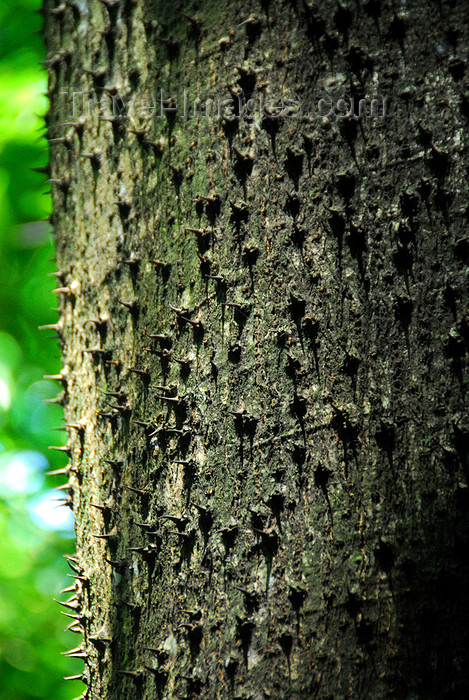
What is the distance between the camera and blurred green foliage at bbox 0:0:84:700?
118 inches

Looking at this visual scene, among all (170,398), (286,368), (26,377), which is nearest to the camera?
(286,368)

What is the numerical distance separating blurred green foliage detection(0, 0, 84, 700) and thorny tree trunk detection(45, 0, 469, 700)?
133 centimetres

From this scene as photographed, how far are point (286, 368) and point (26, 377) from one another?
298 centimetres

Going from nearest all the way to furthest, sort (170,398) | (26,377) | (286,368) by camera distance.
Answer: (286,368) → (170,398) → (26,377)

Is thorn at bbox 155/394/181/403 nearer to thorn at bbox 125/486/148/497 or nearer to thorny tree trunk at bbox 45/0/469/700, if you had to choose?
thorny tree trunk at bbox 45/0/469/700

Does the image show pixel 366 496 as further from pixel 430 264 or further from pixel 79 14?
pixel 79 14

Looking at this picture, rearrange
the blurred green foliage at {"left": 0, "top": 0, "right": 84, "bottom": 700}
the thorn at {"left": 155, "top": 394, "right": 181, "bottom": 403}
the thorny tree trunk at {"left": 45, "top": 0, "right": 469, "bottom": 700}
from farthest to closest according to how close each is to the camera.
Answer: the blurred green foliage at {"left": 0, "top": 0, "right": 84, "bottom": 700} < the thorn at {"left": 155, "top": 394, "right": 181, "bottom": 403} < the thorny tree trunk at {"left": 45, "top": 0, "right": 469, "bottom": 700}

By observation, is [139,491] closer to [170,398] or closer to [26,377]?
[170,398]

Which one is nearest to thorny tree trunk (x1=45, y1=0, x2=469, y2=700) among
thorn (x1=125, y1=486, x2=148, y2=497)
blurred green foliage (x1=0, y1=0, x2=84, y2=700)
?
thorn (x1=125, y1=486, x2=148, y2=497)

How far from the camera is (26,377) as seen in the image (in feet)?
11.8

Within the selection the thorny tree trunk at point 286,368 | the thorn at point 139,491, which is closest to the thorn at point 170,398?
the thorny tree trunk at point 286,368

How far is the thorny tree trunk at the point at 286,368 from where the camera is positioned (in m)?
0.94

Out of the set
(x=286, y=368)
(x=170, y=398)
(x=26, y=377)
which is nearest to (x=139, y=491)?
(x=170, y=398)

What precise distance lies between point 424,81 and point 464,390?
2.08ft
